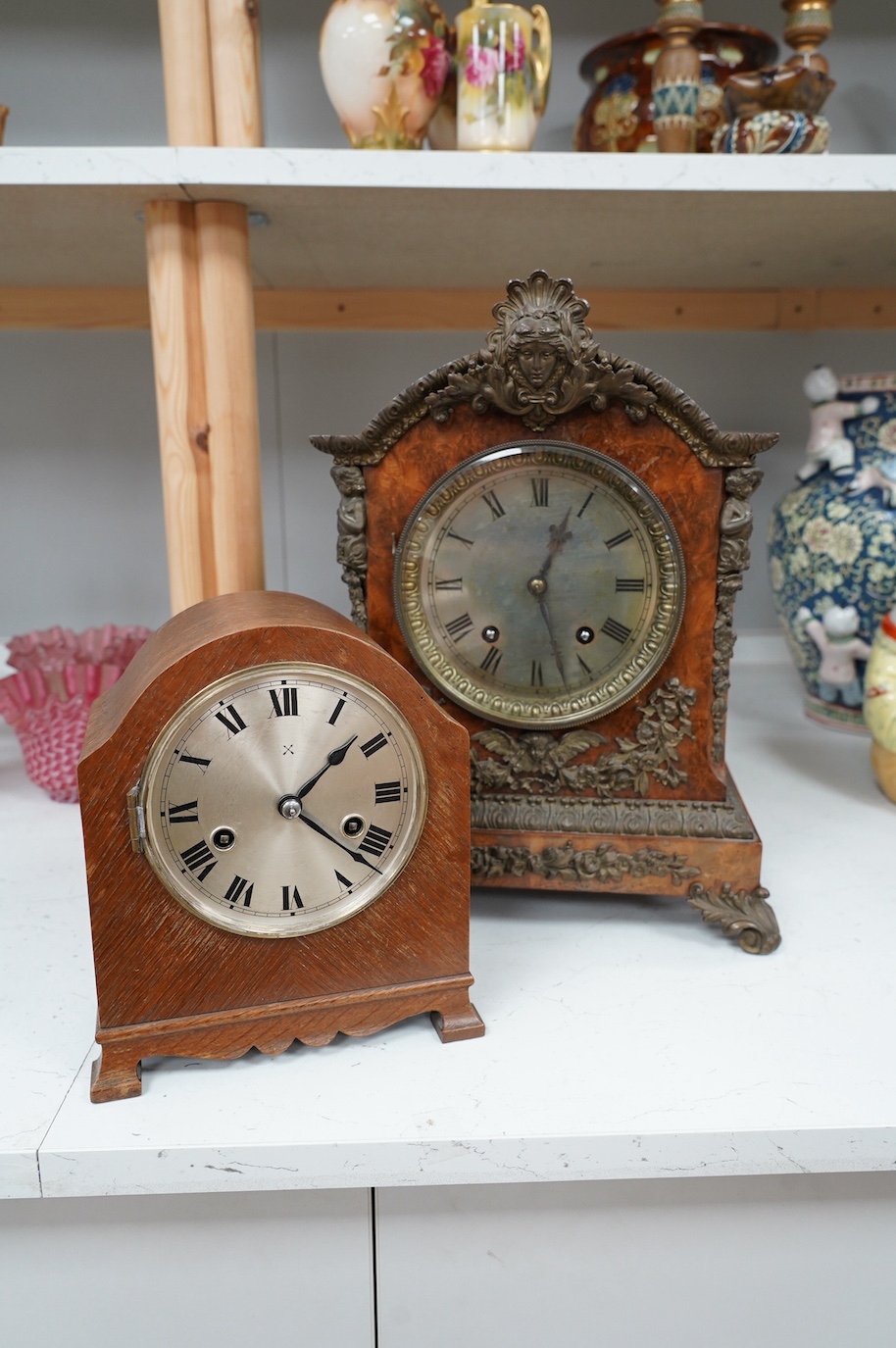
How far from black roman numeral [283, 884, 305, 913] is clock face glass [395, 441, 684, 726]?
9.6 inches

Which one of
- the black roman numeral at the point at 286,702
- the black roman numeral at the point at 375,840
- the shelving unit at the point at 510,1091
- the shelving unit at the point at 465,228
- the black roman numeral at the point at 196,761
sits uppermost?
the shelving unit at the point at 465,228

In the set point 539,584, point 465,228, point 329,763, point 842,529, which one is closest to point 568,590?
point 539,584

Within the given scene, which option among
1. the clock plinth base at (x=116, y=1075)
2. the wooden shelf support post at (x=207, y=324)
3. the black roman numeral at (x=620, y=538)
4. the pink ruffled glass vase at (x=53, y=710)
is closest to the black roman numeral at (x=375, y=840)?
the clock plinth base at (x=116, y=1075)

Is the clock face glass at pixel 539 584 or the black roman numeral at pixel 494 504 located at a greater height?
the black roman numeral at pixel 494 504

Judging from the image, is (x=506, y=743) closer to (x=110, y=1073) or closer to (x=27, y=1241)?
(x=110, y=1073)

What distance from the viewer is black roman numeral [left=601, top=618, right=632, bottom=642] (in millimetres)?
828

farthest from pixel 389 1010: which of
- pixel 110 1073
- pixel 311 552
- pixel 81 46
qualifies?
pixel 81 46

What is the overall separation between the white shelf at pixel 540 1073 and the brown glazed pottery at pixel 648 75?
2.86 ft

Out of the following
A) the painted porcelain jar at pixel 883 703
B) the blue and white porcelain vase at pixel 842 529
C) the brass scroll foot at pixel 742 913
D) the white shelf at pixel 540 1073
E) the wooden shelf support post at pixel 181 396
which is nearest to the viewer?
the white shelf at pixel 540 1073

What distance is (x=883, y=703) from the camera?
1060 mm

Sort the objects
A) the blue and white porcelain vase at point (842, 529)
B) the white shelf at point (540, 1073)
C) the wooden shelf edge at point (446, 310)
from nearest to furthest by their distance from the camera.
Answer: the white shelf at point (540, 1073) → the blue and white porcelain vase at point (842, 529) → the wooden shelf edge at point (446, 310)

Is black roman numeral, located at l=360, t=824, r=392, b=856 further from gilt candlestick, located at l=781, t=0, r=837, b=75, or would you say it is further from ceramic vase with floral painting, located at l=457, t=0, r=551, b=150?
gilt candlestick, located at l=781, t=0, r=837, b=75

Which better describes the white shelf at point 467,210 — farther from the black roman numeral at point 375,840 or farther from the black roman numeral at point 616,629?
the black roman numeral at point 375,840

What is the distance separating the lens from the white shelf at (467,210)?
2.88 feet
